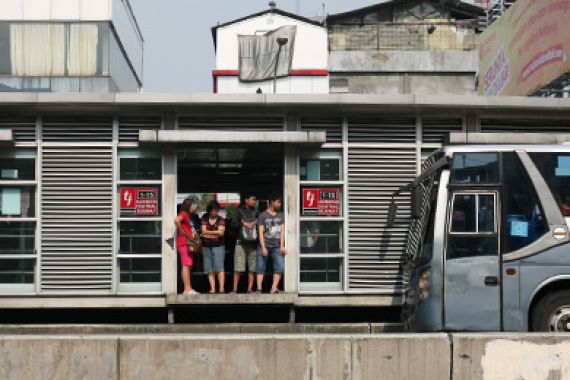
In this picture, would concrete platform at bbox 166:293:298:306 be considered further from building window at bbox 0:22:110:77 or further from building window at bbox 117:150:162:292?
building window at bbox 0:22:110:77

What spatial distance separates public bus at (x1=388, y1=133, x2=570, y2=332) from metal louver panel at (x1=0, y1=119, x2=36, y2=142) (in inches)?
247

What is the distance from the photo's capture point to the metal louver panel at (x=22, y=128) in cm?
1597

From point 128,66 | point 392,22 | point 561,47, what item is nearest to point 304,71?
point 392,22

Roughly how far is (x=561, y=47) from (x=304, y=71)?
30429 millimetres

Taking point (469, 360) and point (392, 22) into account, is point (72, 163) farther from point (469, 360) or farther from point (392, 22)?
point (392, 22)

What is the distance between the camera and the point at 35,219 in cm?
1594

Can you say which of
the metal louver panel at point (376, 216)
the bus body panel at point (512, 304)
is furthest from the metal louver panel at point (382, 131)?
the bus body panel at point (512, 304)

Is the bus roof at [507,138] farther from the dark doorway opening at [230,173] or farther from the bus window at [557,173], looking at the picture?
the dark doorway opening at [230,173]

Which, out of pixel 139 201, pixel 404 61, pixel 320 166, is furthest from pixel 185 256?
pixel 404 61

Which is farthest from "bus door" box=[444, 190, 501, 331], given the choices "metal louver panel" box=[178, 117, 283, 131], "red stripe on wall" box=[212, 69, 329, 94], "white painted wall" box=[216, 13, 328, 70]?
"white painted wall" box=[216, 13, 328, 70]

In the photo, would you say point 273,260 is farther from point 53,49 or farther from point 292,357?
point 53,49

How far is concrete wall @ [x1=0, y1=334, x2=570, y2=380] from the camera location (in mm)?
9344

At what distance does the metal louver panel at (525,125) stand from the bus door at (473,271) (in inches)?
135

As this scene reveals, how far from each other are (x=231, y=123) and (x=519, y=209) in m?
5.17
